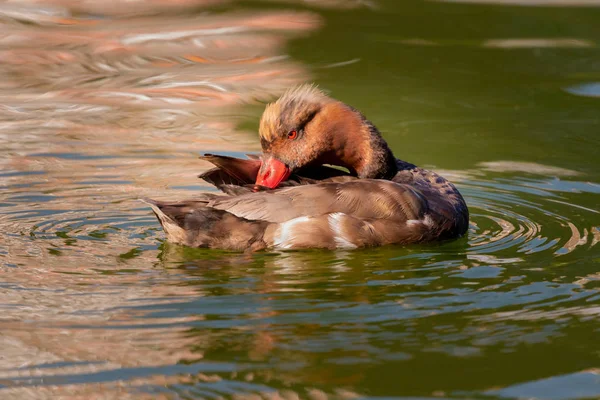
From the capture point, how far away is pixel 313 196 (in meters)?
6.24

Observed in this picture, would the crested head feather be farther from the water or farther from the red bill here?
the water

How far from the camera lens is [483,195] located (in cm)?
783

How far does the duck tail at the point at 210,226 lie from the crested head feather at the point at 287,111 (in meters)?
0.68

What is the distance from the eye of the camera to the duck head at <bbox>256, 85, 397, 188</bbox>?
21.5 ft

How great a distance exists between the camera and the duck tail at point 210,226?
614cm

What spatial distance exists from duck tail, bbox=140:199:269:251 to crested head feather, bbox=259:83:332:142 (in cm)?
68

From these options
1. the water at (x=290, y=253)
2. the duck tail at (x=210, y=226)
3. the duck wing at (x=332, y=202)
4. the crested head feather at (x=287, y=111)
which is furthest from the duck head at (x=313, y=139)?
the water at (x=290, y=253)

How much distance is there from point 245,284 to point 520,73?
271 inches

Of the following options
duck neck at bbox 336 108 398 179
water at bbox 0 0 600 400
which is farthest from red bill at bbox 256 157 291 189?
water at bbox 0 0 600 400

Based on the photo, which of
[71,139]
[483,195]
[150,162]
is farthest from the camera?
[71,139]

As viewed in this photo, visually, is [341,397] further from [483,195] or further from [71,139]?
[71,139]

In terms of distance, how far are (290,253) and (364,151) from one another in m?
1.00

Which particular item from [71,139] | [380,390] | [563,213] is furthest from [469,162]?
[380,390]

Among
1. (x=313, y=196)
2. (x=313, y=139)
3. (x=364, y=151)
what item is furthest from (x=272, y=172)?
(x=364, y=151)
